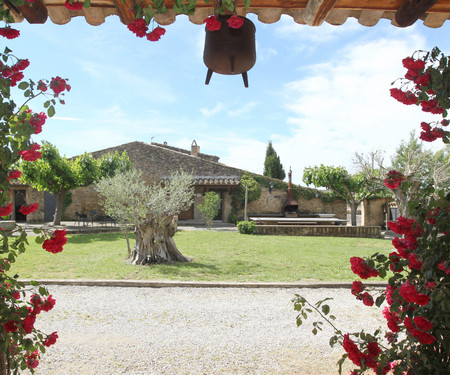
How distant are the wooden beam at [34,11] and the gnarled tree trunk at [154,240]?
18.5 feet

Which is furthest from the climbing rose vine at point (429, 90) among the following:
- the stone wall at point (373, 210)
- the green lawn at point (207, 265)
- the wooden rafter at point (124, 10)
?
the stone wall at point (373, 210)

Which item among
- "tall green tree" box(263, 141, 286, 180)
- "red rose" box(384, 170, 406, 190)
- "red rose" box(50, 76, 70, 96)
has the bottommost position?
"red rose" box(384, 170, 406, 190)

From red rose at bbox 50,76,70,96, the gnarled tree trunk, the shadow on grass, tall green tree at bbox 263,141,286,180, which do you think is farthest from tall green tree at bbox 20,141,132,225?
tall green tree at bbox 263,141,286,180

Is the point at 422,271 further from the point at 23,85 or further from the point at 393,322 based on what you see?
the point at 23,85

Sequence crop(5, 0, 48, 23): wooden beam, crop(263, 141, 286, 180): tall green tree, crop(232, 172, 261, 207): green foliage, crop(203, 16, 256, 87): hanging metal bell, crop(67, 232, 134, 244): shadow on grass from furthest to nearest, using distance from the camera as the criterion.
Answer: crop(263, 141, 286, 180): tall green tree < crop(232, 172, 261, 207): green foliage < crop(67, 232, 134, 244): shadow on grass < crop(5, 0, 48, 23): wooden beam < crop(203, 16, 256, 87): hanging metal bell

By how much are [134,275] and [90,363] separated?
343 cm

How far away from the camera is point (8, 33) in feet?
5.28

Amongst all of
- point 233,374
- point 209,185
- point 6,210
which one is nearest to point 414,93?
point 6,210

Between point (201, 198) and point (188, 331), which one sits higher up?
point (201, 198)

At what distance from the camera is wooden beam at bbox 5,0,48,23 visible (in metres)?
1.91

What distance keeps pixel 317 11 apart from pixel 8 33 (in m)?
1.69

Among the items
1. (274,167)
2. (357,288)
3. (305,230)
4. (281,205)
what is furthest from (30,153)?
(274,167)

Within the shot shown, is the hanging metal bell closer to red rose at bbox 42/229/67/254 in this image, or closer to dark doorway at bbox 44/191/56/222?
red rose at bbox 42/229/67/254

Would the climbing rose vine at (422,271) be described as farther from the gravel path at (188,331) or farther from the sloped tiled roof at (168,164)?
the sloped tiled roof at (168,164)
